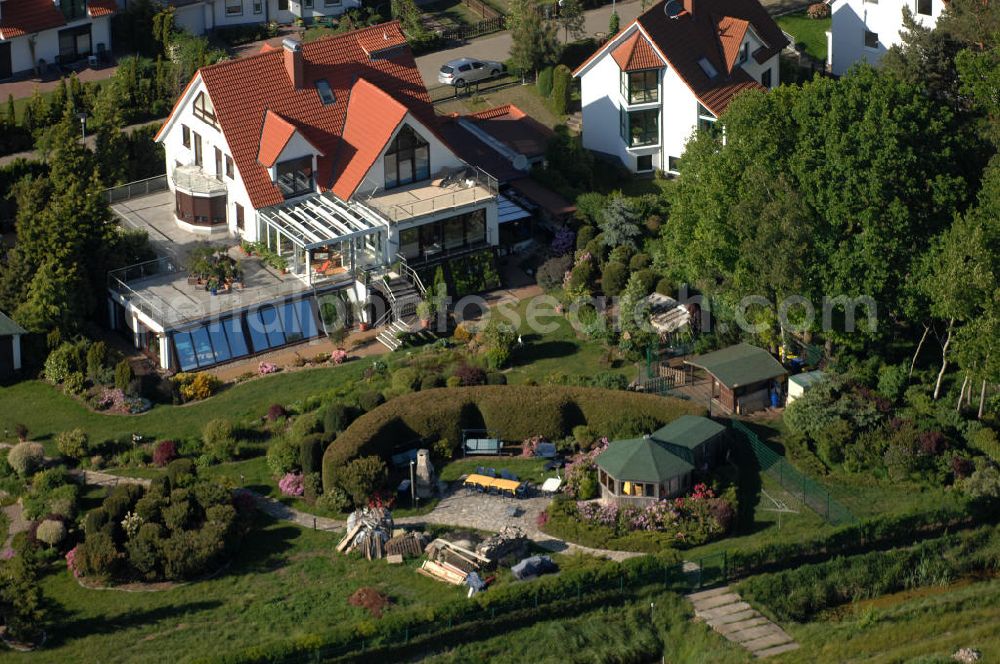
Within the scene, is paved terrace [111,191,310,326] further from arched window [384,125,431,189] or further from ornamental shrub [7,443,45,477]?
ornamental shrub [7,443,45,477]

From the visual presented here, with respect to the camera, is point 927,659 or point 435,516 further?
point 435,516

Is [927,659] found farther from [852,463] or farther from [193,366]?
[193,366]

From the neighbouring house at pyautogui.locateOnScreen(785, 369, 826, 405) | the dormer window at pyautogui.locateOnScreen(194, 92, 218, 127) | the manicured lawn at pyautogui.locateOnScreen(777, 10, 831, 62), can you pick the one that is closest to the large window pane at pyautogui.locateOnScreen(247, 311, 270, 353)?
the dormer window at pyautogui.locateOnScreen(194, 92, 218, 127)

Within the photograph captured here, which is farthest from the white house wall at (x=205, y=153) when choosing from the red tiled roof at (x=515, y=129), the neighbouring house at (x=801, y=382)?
the neighbouring house at (x=801, y=382)

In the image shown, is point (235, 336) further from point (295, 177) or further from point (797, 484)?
point (797, 484)

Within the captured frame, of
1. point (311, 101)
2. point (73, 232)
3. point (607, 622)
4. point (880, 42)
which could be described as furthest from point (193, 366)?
point (880, 42)

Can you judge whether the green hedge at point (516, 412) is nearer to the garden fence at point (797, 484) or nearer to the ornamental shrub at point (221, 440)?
the garden fence at point (797, 484)
